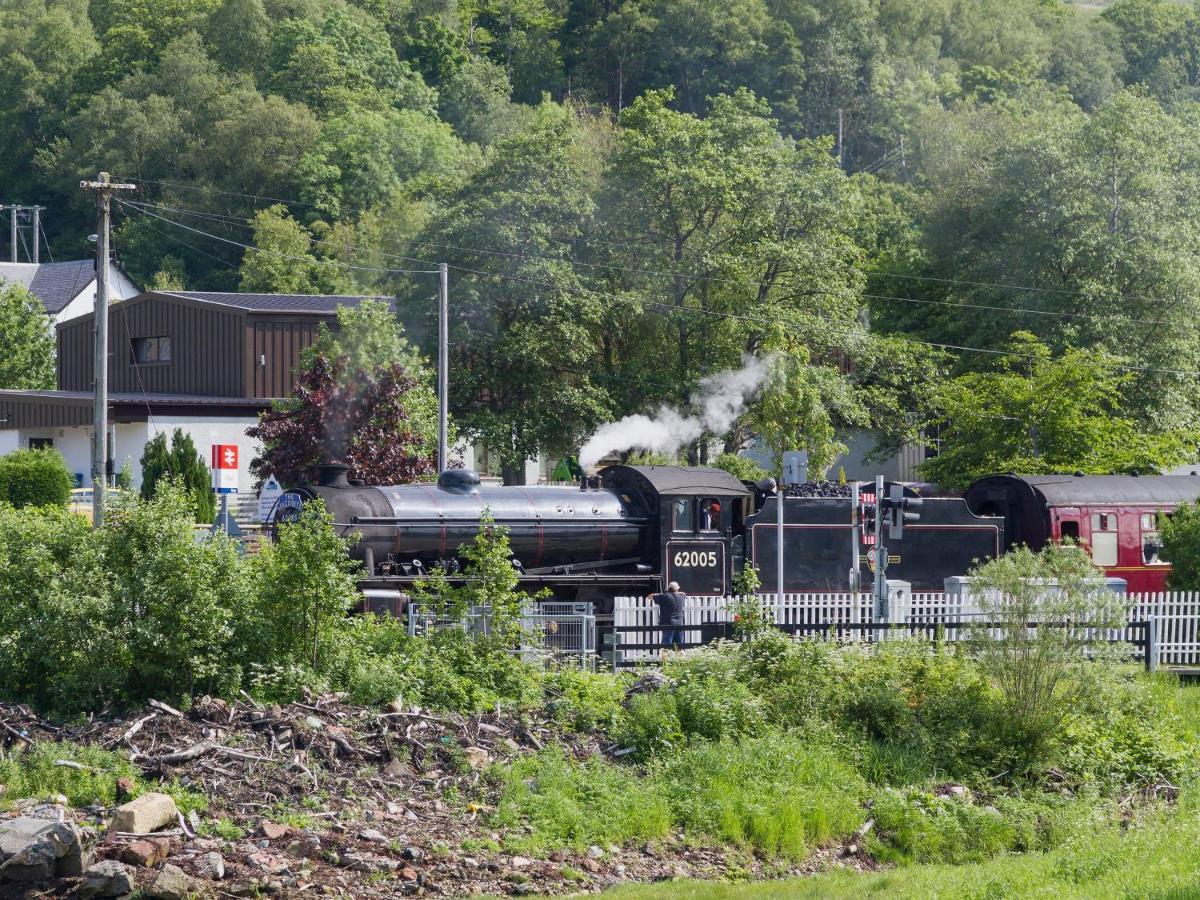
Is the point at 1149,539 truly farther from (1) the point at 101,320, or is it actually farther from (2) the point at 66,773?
(2) the point at 66,773

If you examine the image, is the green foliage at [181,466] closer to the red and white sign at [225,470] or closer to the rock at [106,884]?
the red and white sign at [225,470]

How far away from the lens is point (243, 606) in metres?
16.5

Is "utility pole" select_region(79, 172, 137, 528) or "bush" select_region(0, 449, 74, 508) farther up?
"utility pole" select_region(79, 172, 137, 528)

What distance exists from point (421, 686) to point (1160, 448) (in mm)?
26099

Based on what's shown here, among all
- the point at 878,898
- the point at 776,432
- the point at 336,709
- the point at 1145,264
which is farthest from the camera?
the point at 1145,264

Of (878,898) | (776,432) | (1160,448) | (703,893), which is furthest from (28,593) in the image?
(1160,448)

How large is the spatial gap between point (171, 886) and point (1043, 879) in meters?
7.14

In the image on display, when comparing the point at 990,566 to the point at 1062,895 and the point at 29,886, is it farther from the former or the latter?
the point at 29,886

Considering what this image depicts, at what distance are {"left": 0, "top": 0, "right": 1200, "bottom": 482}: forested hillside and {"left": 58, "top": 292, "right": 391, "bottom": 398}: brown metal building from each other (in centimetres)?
418

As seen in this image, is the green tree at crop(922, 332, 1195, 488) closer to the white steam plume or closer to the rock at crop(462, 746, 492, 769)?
the white steam plume

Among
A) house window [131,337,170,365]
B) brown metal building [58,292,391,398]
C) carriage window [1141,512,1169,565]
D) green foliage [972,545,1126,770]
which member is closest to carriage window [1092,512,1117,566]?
carriage window [1141,512,1169,565]

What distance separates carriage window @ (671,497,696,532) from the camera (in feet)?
82.2

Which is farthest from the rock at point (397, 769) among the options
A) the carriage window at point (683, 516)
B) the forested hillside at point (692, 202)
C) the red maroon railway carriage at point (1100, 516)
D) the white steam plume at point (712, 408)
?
the white steam plume at point (712, 408)

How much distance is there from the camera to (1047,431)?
119 feet
